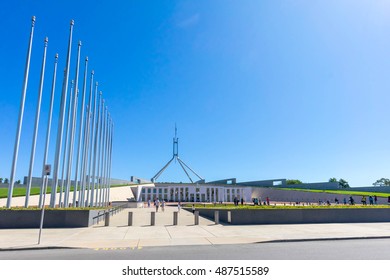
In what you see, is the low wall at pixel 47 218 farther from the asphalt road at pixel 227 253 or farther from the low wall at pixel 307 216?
the low wall at pixel 307 216

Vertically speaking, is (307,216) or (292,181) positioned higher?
(292,181)

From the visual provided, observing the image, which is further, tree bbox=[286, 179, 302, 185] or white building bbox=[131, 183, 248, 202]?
tree bbox=[286, 179, 302, 185]

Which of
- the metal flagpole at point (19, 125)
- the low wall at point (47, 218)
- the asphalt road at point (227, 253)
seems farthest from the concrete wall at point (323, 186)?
the metal flagpole at point (19, 125)

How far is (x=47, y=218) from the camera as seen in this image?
17.0m

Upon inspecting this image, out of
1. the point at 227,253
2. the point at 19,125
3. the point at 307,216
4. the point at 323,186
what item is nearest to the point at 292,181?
the point at 323,186

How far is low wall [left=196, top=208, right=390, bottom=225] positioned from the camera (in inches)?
750

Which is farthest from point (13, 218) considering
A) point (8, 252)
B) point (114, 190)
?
point (114, 190)

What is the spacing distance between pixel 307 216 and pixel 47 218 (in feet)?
56.6

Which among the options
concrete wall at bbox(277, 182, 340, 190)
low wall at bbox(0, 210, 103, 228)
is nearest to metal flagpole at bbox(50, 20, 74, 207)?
low wall at bbox(0, 210, 103, 228)

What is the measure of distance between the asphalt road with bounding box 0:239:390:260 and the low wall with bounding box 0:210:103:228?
7.37m

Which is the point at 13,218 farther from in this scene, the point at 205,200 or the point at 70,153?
the point at 205,200

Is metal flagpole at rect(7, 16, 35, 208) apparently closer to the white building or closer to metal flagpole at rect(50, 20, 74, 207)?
metal flagpole at rect(50, 20, 74, 207)

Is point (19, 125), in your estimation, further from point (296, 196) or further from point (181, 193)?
point (296, 196)
